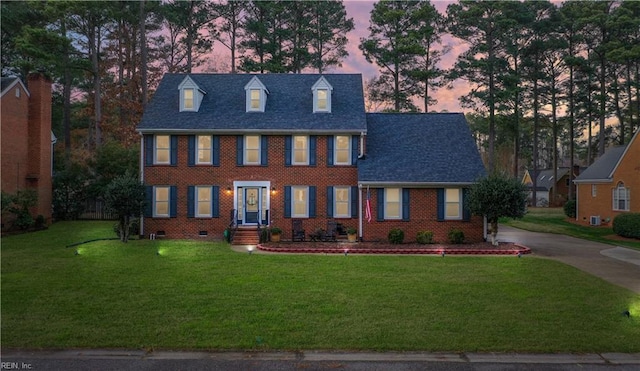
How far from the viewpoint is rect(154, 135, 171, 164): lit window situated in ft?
66.0

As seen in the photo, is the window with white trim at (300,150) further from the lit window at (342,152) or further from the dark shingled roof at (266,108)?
the lit window at (342,152)

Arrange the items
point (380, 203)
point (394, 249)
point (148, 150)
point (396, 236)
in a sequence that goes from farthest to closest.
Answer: point (148, 150) < point (380, 203) < point (396, 236) < point (394, 249)

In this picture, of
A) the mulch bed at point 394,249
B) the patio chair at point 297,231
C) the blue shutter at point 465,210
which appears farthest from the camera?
the blue shutter at point 465,210

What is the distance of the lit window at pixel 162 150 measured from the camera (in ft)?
66.0

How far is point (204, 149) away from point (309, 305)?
13.7m

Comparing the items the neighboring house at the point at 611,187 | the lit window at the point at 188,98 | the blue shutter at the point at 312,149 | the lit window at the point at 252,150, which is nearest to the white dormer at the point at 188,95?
the lit window at the point at 188,98

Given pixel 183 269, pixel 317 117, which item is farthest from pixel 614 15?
pixel 183 269

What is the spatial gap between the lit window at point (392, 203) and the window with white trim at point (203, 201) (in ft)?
29.5

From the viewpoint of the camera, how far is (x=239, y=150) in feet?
66.3

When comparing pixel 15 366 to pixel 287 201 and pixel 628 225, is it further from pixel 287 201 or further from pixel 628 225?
pixel 628 225

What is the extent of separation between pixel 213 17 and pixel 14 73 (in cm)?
1857

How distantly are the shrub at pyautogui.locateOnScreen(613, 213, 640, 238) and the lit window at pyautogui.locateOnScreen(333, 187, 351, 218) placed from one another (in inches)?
620

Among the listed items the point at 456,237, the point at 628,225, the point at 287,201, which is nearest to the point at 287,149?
the point at 287,201

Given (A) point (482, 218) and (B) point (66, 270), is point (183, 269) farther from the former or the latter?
(A) point (482, 218)
